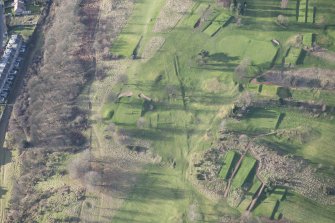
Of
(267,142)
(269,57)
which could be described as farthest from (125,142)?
(269,57)

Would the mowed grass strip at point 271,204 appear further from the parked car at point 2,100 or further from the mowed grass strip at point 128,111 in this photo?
the parked car at point 2,100

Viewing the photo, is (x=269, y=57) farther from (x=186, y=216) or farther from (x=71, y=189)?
(x=71, y=189)

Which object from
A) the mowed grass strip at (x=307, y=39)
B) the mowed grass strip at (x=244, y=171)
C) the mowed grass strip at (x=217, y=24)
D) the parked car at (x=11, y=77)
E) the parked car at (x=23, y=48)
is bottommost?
the mowed grass strip at (x=244, y=171)

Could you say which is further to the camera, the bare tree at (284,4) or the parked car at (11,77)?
the parked car at (11,77)

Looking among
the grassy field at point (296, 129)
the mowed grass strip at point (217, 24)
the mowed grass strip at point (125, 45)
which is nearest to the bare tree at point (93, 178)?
the grassy field at point (296, 129)

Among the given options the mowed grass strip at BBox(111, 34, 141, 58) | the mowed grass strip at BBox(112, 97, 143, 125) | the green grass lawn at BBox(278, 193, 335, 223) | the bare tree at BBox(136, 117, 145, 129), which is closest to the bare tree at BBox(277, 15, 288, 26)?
the mowed grass strip at BBox(111, 34, 141, 58)
